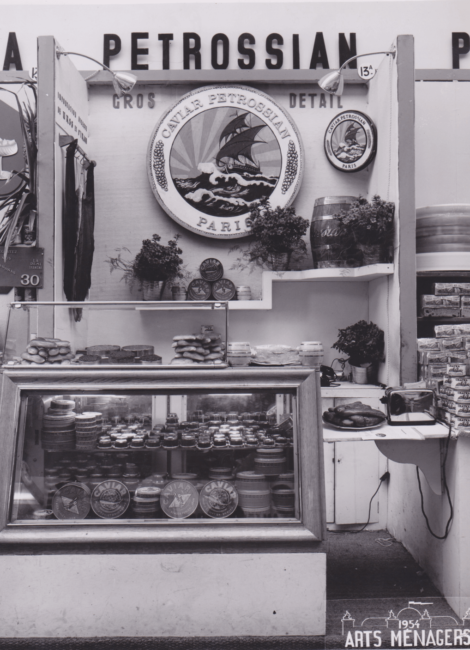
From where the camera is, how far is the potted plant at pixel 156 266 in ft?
14.5

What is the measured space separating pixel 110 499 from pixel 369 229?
2491 millimetres

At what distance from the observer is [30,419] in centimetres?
282

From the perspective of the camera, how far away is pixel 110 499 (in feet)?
9.30

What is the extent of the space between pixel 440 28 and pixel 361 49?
0.71 meters

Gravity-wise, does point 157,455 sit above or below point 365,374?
below

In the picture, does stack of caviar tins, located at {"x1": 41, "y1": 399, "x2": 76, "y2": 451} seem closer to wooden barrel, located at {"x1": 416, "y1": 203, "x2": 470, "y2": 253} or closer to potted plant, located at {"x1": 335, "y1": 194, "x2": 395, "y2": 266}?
potted plant, located at {"x1": 335, "y1": 194, "x2": 395, "y2": 266}

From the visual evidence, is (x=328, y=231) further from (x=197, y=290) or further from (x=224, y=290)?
(x=197, y=290)

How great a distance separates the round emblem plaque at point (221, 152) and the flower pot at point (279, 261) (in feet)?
1.40

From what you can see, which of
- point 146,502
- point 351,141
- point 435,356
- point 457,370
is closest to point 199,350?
point 146,502

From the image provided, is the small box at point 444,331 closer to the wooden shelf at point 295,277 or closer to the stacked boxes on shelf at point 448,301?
the stacked boxes on shelf at point 448,301

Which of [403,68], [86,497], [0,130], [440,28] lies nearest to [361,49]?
[440,28]

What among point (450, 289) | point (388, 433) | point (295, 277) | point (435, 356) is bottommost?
point (388, 433)

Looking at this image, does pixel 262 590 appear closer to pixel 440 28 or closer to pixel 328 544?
pixel 328 544

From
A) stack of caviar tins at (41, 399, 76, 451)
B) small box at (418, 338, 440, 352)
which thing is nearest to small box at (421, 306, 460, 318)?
small box at (418, 338, 440, 352)
